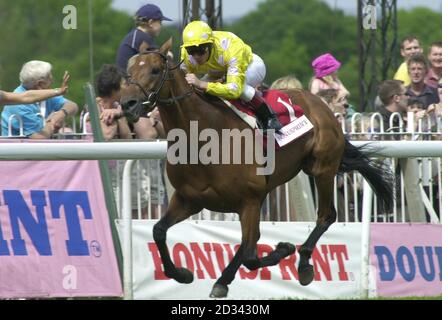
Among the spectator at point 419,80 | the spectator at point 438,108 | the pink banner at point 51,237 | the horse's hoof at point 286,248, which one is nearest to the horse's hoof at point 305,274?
the horse's hoof at point 286,248

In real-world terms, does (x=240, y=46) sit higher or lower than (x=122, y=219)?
higher

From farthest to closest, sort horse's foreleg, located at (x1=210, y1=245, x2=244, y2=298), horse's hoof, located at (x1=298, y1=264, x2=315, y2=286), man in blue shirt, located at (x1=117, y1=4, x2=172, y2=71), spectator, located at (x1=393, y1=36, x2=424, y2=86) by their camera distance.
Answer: spectator, located at (x1=393, y1=36, x2=424, y2=86), man in blue shirt, located at (x1=117, y1=4, x2=172, y2=71), horse's hoof, located at (x1=298, y1=264, x2=315, y2=286), horse's foreleg, located at (x1=210, y1=245, x2=244, y2=298)

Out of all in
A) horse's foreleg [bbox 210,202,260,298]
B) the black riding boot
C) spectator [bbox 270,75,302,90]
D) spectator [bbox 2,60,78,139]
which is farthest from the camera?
spectator [bbox 270,75,302,90]

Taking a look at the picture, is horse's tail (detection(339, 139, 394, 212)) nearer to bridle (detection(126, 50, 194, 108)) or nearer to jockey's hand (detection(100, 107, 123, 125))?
bridle (detection(126, 50, 194, 108))

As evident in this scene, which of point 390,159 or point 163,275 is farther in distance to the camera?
point 390,159

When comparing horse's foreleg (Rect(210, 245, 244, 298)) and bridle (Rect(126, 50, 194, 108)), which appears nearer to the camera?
bridle (Rect(126, 50, 194, 108))

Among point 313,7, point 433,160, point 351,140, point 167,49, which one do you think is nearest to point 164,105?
point 167,49

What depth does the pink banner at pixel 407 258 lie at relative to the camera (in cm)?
954

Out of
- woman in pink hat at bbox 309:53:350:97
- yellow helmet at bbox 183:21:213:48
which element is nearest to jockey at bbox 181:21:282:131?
yellow helmet at bbox 183:21:213:48

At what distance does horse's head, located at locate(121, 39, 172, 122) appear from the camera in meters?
7.63

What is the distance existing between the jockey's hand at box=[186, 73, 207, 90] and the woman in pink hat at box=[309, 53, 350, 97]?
312cm
